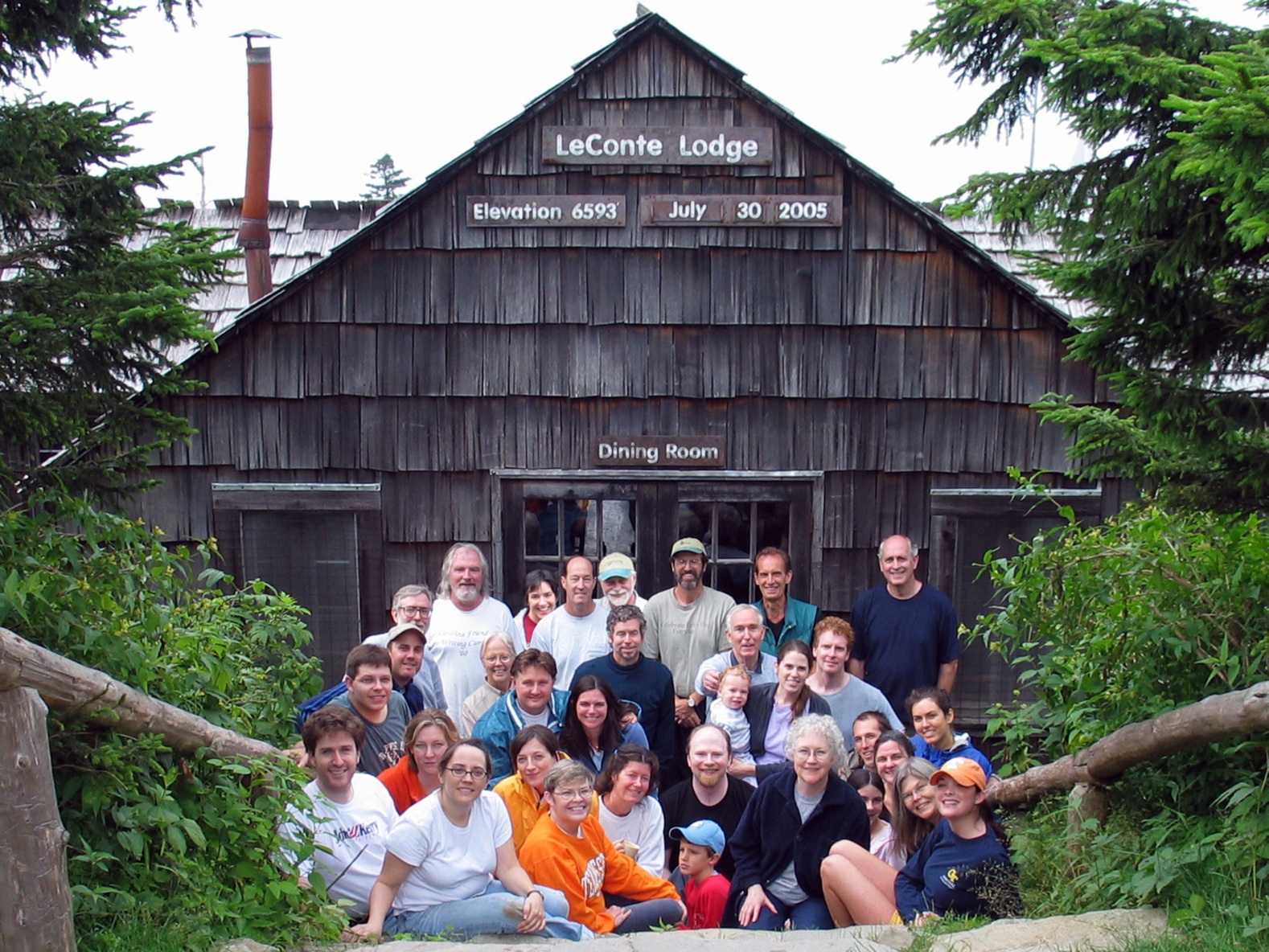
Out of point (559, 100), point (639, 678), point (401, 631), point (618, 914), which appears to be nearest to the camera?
point (618, 914)

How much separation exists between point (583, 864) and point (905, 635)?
2532mm

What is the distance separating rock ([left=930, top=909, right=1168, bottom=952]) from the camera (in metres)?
3.57

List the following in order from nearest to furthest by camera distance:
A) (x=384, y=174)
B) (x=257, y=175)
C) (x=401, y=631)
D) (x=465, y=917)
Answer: (x=465, y=917), (x=401, y=631), (x=257, y=175), (x=384, y=174)

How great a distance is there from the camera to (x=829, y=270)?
25.1ft

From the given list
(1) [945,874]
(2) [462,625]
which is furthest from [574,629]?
(1) [945,874]

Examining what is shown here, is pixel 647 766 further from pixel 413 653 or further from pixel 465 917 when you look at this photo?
pixel 413 653

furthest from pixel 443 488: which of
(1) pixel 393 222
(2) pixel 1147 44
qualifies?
(2) pixel 1147 44

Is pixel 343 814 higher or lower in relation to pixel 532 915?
higher

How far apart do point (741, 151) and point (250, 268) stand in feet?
12.5

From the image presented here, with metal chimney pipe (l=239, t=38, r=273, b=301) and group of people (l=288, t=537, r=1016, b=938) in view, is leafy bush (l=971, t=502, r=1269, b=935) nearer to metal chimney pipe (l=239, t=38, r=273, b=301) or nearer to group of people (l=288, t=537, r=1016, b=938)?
group of people (l=288, t=537, r=1016, b=938)

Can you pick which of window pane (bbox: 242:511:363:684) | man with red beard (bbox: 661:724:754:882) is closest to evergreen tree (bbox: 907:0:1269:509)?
man with red beard (bbox: 661:724:754:882)

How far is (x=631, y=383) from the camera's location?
7.71 meters

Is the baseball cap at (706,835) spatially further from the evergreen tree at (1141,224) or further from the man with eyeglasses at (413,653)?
the evergreen tree at (1141,224)

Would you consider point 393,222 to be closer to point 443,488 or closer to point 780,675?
point 443,488
